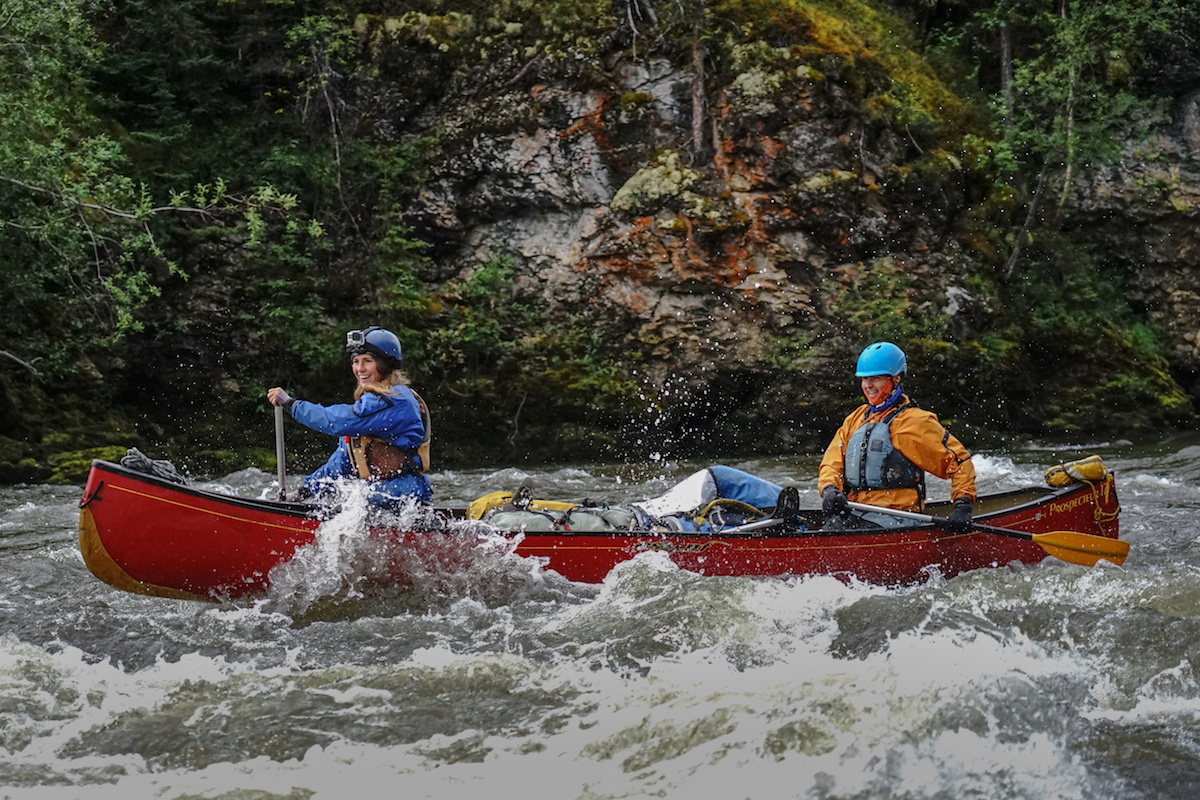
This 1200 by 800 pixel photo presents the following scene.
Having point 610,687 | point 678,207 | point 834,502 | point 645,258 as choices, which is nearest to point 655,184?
point 678,207

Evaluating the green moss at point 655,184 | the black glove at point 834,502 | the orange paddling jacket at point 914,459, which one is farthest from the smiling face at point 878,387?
the green moss at point 655,184

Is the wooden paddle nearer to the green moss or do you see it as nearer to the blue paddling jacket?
the blue paddling jacket

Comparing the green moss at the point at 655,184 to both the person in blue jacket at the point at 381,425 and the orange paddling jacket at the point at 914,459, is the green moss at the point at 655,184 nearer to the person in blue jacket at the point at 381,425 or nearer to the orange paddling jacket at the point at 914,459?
the orange paddling jacket at the point at 914,459

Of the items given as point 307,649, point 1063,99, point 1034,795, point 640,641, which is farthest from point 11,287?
point 1063,99

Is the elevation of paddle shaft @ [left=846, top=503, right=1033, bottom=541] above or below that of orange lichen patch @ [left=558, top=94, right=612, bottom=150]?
below

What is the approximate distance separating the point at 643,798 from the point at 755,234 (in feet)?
40.1

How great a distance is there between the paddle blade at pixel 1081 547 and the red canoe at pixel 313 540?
0.02 meters

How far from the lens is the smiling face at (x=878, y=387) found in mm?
7047

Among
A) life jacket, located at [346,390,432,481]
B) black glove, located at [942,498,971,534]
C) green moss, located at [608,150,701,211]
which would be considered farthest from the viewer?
green moss, located at [608,150,701,211]

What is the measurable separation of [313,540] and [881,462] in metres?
3.70

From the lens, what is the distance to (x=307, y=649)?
568 cm

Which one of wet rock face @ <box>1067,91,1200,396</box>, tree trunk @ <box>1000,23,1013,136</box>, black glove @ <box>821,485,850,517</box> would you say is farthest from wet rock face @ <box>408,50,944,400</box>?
black glove @ <box>821,485,850,517</box>

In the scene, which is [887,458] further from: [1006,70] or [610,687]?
[1006,70]

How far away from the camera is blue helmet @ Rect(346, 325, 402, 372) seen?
6488 millimetres
